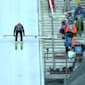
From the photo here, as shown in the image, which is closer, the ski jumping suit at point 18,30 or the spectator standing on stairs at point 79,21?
the spectator standing on stairs at point 79,21

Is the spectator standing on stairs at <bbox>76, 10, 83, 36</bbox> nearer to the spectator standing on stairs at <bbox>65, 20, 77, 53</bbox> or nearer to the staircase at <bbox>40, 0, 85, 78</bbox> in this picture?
the spectator standing on stairs at <bbox>65, 20, 77, 53</bbox>

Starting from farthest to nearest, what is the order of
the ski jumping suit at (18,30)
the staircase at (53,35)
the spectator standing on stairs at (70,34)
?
the ski jumping suit at (18,30) < the staircase at (53,35) < the spectator standing on stairs at (70,34)

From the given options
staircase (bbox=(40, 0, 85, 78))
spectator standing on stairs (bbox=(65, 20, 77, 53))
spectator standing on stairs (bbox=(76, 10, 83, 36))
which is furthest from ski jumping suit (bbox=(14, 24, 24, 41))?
spectator standing on stairs (bbox=(76, 10, 83, 36))

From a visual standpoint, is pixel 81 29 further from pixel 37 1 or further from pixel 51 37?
pixel 37 1

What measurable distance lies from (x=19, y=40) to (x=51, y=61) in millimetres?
1242

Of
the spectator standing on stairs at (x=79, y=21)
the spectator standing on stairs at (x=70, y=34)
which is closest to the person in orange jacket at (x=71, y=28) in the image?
the spectator standing on stairs at (x=70, y=34)

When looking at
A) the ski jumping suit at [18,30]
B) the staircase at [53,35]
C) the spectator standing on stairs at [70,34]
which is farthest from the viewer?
the ski jumping suit at [18,30]

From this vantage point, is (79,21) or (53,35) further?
(53,35)

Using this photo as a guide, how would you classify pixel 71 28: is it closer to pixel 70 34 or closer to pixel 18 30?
pixel 70 34

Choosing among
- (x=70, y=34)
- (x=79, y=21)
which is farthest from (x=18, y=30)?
(x=79, y=21)

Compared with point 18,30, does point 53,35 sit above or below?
below

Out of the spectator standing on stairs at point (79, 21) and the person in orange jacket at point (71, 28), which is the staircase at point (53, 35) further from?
the person in orange jacket at point (71, 28)

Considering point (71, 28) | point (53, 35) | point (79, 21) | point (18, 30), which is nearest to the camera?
point (71, 28)

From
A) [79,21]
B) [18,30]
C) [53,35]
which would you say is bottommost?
[53,35]
